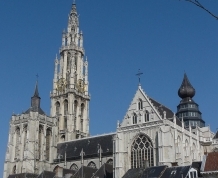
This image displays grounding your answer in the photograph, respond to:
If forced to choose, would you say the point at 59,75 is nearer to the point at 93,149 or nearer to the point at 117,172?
the point at 93,149

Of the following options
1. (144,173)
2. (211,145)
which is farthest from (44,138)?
(144,173)

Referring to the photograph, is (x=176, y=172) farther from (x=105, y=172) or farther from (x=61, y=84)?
(x=61, y=84)

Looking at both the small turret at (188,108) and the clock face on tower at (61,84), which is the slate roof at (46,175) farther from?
the clock face on tower at (61,84)

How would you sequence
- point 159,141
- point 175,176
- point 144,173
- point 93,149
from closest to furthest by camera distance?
point 175,176 → point 144,173 → point 159,141 → point 93,149

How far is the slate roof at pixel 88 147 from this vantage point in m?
60.3

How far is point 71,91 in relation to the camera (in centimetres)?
7481

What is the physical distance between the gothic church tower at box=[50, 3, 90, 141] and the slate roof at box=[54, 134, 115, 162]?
4138mm

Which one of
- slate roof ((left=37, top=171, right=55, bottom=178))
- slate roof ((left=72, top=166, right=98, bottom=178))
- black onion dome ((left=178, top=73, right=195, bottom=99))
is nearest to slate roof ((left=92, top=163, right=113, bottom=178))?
slate roof ((left=72, top=166, right=98, bottom=178))

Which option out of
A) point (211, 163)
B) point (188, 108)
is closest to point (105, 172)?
point (188, 108)

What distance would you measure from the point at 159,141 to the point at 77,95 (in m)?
34.7

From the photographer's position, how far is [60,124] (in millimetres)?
73812

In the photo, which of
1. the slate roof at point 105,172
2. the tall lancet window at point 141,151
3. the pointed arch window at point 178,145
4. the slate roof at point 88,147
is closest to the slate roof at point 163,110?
the pointed arch window at point 178,145

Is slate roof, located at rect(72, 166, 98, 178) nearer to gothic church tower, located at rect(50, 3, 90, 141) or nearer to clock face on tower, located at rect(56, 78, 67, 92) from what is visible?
gothic church tower, located at rect(50, 3, 90, 141)

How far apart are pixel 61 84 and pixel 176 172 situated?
46276mm
